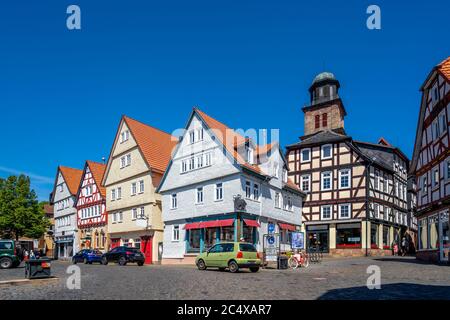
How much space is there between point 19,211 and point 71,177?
34.1 feet

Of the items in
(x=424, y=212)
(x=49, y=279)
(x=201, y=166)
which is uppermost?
(x=201, y=166)

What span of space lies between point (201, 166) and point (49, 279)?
1825 centimetres

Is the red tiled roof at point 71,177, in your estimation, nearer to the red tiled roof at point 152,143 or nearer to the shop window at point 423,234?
the red tiled roof at point 152,143

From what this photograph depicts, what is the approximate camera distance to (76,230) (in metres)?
55.9

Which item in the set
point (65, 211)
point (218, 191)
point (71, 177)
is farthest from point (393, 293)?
point (71, 177)

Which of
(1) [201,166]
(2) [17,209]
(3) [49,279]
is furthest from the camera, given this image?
(2) [17,209]

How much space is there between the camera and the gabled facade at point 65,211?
5738 cm

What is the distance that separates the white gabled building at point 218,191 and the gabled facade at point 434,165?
36.2 ft

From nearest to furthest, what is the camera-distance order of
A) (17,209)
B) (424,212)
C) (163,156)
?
(424,212) < (163,156) < (17,209)

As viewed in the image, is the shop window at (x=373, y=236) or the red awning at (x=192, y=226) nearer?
the red awning at (x=192, y=226)

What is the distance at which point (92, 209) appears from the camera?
172 ft

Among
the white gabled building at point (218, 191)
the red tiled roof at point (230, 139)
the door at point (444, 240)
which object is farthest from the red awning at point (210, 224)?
the door at point (444, 240)
